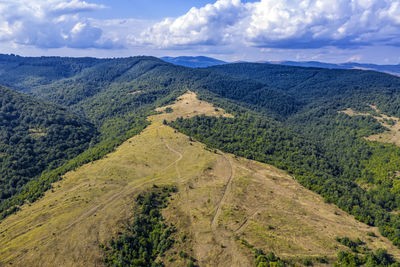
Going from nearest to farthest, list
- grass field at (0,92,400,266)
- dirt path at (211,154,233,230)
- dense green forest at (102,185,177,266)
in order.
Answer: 1. grass field at (0,92,400,266)
2. dense green forest at (102,185,177,266)
3. dirt path at (211,154,233,230)

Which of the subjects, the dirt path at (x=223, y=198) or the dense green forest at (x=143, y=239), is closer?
the dense green forest at (x=143, y=239)

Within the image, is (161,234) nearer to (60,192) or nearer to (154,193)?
(154,193)

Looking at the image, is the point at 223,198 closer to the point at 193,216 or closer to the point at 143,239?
the point at 193,216

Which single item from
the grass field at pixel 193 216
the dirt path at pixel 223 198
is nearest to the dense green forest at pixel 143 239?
the grass field at pixel 193 216

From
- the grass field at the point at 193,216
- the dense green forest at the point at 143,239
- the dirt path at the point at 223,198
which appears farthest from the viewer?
the dirt path at the point at 223,198

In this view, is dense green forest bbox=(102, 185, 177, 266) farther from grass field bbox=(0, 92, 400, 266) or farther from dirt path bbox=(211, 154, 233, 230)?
dirt path bbox=(211, 154, 233, 230)

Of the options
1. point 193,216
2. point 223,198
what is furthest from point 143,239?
point 223,198

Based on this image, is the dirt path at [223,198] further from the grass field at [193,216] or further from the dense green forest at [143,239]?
the dense green forest at [143,239]

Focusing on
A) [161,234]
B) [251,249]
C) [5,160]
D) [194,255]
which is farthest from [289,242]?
[5,160]

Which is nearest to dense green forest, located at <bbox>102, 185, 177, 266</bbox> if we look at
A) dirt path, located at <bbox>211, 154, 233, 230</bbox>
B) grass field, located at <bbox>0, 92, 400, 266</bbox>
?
grass field, located at <bbox>0, 92, 400, 266</bbox>
